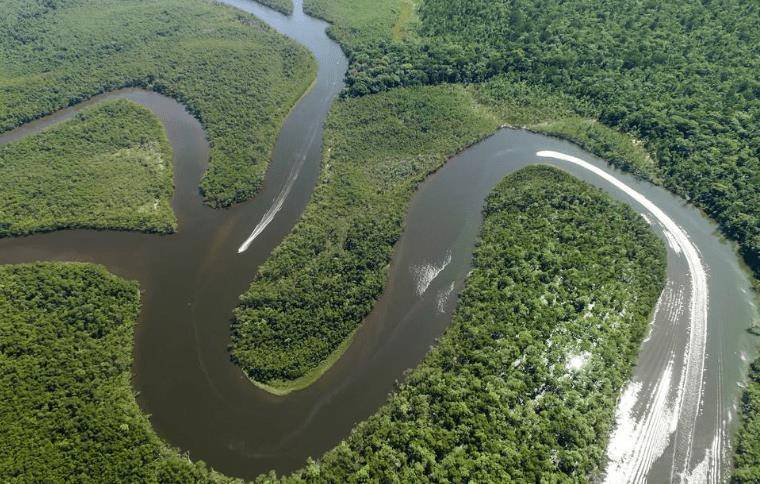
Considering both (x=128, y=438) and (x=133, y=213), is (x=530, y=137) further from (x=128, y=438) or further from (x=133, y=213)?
(x=128, y=438)

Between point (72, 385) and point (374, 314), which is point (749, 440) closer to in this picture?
point (374, 314)

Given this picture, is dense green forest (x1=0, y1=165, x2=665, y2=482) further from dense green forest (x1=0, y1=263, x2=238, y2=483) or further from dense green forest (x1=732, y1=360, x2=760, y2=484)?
dense green forest (x1=732, y1=360, x2=760, y2=484)

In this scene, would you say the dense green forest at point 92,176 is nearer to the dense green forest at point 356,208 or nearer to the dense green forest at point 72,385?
the dense green forest at point 72,385

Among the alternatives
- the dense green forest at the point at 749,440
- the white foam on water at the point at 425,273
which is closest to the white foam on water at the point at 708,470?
the dense green forest at the point at 749,440

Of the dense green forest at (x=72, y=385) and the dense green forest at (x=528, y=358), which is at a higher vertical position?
the dense green forest at (x=528, y=358)

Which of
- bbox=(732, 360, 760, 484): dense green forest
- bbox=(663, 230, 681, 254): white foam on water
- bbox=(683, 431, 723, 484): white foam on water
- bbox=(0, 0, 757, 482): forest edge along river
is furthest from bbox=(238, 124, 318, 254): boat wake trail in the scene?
bbox=(732, 360, 760, 484): dense green forest

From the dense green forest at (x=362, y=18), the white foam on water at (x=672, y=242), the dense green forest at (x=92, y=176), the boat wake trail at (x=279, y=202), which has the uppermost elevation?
the dense green forest at (x=362, y=18)
